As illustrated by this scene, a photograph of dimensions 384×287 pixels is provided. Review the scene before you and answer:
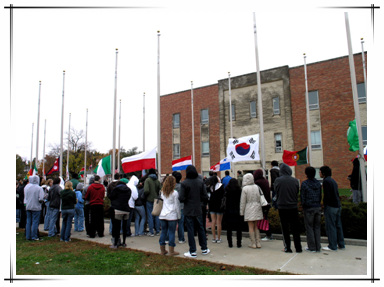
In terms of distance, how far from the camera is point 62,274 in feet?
17.5

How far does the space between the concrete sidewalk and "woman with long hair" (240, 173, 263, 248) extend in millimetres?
388

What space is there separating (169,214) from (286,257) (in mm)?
2762

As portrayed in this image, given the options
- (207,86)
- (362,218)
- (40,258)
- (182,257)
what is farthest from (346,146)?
(40,258)

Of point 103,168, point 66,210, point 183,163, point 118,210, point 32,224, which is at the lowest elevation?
point 32,224

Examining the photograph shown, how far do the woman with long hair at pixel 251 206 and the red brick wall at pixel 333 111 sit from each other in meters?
19.9

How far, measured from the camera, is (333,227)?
22.2ft

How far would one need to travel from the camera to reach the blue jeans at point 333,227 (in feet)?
22.1

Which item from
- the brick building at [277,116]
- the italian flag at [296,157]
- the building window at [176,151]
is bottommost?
the italian flag at [296,157]

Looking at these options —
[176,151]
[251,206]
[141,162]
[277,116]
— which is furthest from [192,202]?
[176,151]

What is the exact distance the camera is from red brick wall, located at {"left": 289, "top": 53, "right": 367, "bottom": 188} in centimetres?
2394

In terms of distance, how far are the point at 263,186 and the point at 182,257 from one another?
115 inches

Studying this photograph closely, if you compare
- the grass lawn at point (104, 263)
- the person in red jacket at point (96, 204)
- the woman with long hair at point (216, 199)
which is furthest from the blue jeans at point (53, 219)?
the woman with long hair at point (216, 199)

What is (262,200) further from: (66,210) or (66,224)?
(66,224)

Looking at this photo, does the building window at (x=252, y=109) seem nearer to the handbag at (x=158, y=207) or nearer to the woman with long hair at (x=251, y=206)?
the woman with long hair at (x=251, y=206)
